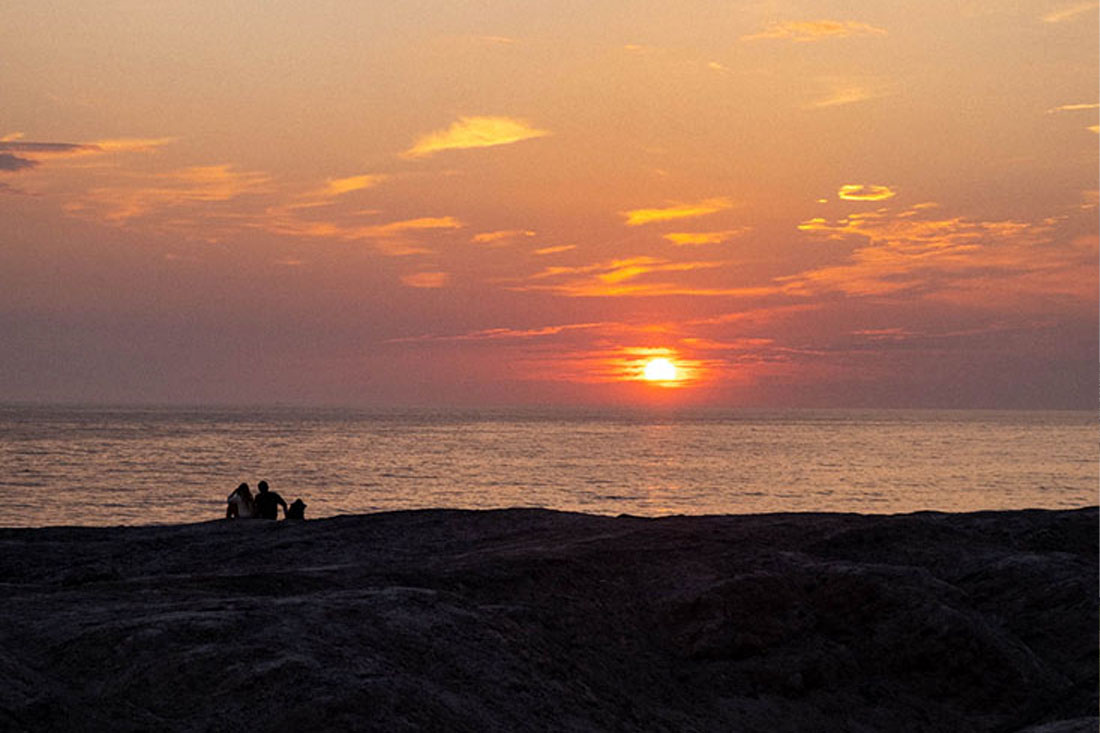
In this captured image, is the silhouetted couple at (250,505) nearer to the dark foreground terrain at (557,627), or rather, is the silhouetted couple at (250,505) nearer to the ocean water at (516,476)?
the dark foreground terrain at (557,627)

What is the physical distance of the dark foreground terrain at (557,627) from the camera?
38.8ft

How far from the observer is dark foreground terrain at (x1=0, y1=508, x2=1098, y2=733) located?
38.8 feet

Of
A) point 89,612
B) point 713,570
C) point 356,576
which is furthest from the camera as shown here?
point 713,570

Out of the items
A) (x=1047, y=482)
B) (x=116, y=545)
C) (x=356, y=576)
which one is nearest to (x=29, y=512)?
(x=116, y=545)

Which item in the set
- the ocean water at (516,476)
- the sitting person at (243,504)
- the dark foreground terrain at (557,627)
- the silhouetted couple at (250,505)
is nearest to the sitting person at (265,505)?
the silhouetted couple at (250,505)

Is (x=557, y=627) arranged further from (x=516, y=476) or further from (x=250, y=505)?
(x=516, y=476)

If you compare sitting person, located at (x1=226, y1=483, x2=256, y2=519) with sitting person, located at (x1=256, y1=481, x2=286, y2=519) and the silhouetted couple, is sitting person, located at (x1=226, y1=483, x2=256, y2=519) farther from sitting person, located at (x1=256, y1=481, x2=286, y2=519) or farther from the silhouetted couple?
sitting person, located at (x1=256, y1=481, x2=286, y2=519)

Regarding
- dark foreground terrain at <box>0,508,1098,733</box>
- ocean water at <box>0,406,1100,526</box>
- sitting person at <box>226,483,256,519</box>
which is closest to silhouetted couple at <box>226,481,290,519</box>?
sitting person at <box>226,483,256,519</box>

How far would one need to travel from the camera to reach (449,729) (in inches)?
462

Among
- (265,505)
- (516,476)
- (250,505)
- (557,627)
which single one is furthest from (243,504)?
(516,476)

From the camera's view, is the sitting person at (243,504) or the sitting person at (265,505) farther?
the sitting person at (265,505)

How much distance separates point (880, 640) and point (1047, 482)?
281 ft

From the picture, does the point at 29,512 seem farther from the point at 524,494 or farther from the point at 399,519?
the point at 399,519

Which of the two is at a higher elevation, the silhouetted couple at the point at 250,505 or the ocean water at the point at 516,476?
the silhouetted couple at the point at 250,505
